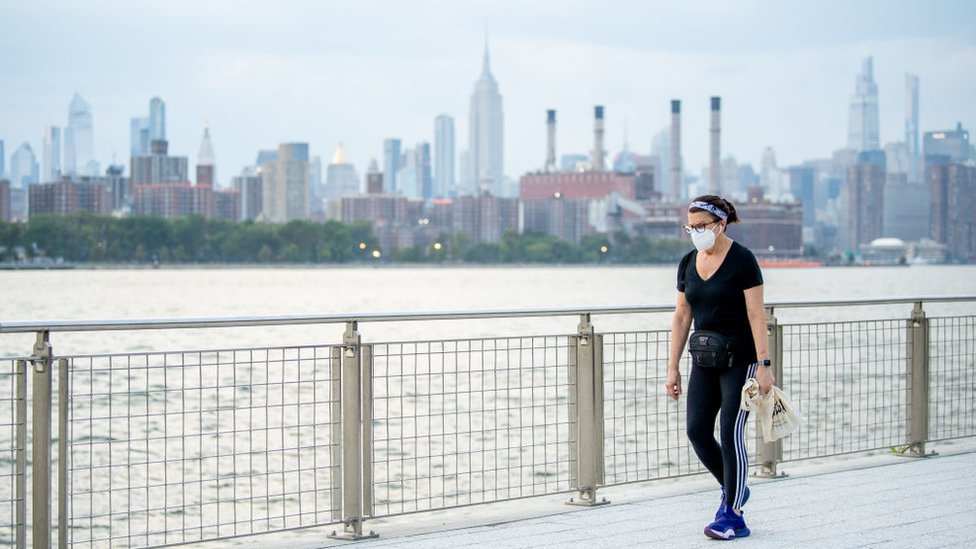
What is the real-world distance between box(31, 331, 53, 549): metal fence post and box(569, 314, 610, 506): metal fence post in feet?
10.1

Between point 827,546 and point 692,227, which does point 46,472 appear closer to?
point 692,227

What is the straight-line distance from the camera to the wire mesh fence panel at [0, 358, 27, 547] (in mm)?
5770

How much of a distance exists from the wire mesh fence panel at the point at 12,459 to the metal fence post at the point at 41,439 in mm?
64

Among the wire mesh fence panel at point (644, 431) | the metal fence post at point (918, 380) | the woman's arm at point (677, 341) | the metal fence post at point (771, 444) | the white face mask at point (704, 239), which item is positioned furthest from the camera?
the metal fence post at point (918, 380)

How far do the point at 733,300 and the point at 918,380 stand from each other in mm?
3869

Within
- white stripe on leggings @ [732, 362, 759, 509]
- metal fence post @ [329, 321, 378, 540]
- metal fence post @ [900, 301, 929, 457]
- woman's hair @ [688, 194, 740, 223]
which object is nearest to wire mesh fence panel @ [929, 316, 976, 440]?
metal fence post @ [900, 301, 929, 457]

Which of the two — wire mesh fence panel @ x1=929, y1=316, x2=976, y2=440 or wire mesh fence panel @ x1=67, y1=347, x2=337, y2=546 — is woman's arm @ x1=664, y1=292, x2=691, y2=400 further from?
wire mesh fence panel @ x1=929, y1=316, x2=976, y2=440

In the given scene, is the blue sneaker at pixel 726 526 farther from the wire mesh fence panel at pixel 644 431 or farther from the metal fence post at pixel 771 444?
the metal fence post at pixel 771 444

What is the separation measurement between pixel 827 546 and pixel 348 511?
2457 mm

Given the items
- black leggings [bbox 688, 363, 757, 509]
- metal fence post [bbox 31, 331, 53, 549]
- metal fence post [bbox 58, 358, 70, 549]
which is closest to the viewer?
metal fence post [bbox 31, 331, 53, 549]

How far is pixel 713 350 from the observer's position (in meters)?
6.61

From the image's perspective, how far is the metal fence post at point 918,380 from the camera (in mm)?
9789

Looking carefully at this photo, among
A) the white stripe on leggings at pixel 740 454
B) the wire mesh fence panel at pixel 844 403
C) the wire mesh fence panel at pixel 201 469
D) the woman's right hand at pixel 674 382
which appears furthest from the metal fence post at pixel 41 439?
the wire mesh fence panel at pixel 844 403

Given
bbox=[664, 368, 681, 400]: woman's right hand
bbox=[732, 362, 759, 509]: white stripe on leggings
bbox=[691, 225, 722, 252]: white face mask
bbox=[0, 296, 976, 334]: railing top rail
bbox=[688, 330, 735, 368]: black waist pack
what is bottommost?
bbox=[732, 362, 759, 509]: white stripe on leggings
